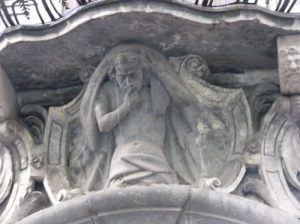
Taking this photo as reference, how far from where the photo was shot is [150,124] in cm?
678

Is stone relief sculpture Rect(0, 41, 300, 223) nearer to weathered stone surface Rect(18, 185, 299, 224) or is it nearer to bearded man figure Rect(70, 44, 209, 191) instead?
bearded man figure Rect(70, 44, 209, 191)

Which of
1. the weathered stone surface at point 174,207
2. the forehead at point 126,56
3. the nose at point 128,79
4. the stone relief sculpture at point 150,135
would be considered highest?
the forehead at point 126,56

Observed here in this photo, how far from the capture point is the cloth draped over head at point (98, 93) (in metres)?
6.79

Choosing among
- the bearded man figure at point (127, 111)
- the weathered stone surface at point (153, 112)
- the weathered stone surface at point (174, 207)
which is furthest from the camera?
the bearded man figure at point (127, 111)

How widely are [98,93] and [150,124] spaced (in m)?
0.32

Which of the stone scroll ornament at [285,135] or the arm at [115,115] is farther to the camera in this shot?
the arm at [115,115]

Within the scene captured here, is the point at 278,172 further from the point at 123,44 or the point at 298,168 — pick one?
the point at 123,44

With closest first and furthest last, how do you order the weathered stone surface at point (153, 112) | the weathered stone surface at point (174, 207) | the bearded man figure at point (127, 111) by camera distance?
the weathered stone surface at point (174, 207)
the weathered stone surface at point (153, 112)
the bearded man figure at point (127, 111)

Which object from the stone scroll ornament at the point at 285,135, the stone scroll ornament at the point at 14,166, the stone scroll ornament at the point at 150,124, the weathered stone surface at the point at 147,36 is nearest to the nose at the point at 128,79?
the stone scroll ornament at the point at 150,124

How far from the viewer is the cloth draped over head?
6.79 metres

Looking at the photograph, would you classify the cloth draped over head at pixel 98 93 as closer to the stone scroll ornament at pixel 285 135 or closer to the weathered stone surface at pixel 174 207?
the weathered stone surface at pixel 174 207

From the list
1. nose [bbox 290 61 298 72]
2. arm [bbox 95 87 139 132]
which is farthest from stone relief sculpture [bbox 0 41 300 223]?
nose [bbox 290 61 298 72]

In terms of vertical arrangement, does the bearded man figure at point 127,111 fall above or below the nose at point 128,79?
below

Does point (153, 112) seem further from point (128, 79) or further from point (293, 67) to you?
point (293, 67)
